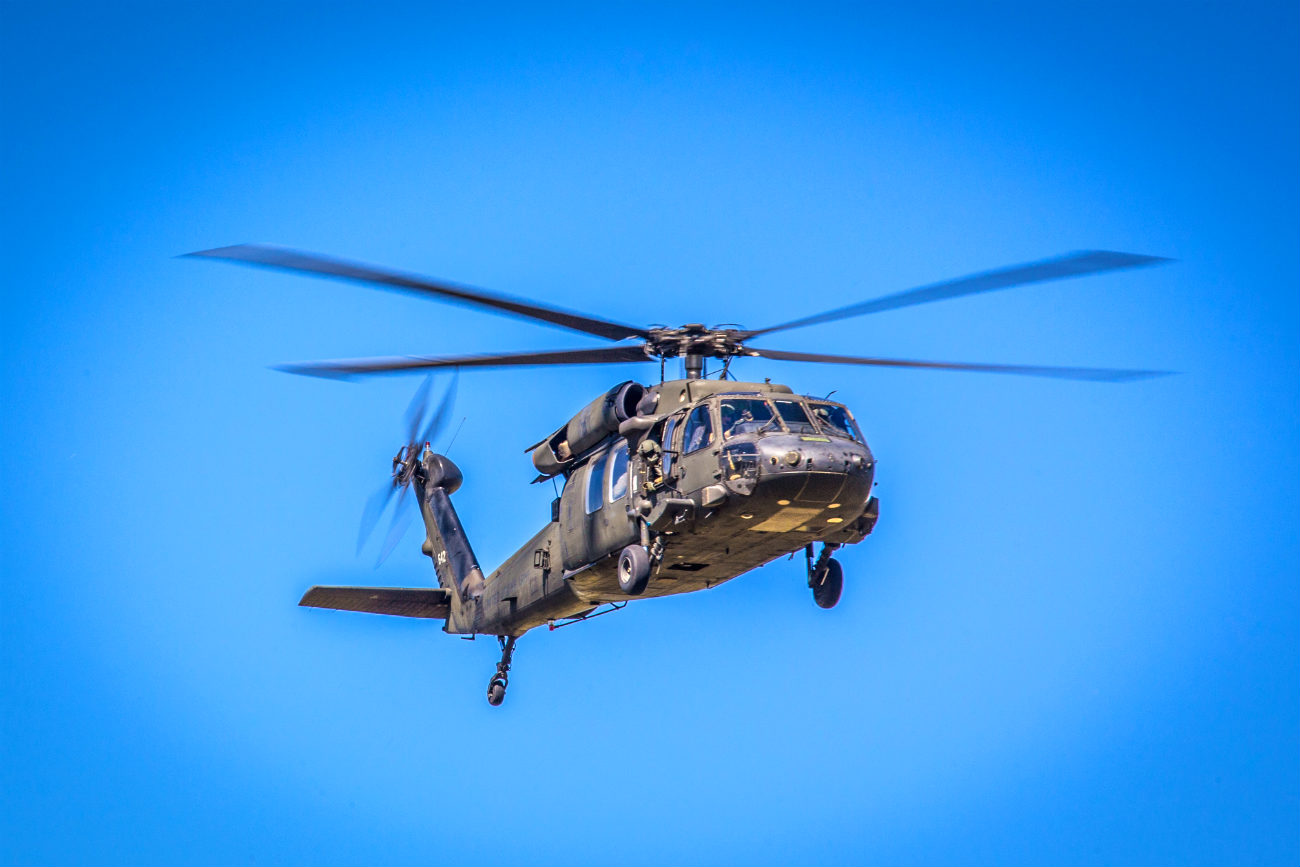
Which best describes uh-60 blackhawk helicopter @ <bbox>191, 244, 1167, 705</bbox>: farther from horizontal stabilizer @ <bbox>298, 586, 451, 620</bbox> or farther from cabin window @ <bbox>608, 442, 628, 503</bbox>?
horizontal stabilizer @ <bbox>298, 586, 451, 620</bbox>

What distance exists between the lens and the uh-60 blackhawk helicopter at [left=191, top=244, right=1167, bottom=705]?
660 inches

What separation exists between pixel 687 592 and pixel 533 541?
2.89 meters

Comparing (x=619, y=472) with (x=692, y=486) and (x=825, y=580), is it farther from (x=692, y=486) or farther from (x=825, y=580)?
(x=825, y=580)

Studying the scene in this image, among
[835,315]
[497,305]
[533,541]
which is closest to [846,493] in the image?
[835,315]

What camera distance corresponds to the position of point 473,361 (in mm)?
18031

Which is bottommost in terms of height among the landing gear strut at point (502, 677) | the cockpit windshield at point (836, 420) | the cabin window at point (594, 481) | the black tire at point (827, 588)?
the landing gear strut at point (502, 677)

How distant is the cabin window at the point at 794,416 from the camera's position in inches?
684

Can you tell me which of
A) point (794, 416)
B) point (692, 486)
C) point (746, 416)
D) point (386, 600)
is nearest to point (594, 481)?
point (692, 486)

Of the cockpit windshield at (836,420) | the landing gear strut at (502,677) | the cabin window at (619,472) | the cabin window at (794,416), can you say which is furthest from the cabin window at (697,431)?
the landing gear strut at (502,677)

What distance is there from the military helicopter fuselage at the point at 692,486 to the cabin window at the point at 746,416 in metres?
0.02

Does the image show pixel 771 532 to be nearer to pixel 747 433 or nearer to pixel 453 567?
pixel 747 433

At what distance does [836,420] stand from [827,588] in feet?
9.29

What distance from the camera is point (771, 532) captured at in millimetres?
17812

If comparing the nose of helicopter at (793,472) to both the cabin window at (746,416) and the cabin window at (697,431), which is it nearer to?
the cabin window at (746,416)
